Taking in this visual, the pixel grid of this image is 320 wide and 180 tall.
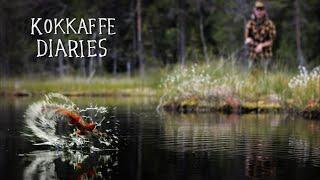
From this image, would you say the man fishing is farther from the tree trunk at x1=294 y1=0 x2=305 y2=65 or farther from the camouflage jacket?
the tree trunk at x1=294 y1=0 x2=305 y2=65

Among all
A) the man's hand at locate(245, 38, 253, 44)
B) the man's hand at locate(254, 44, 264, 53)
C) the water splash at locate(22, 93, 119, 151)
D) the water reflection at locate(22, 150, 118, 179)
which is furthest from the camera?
the man's hand at locate(254, 44, 264, 53)

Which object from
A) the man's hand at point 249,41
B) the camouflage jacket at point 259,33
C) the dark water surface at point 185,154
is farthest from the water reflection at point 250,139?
the camouflage jacket at point 259,33

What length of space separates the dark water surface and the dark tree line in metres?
33.7

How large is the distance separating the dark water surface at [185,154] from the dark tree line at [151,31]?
110ft

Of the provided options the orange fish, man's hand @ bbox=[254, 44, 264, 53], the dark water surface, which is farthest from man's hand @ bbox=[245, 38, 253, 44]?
the orange fish

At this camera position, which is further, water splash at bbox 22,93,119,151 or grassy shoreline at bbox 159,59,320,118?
grassy shoreline at bbox 159,59,320,118

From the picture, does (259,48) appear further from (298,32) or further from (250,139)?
(298,32)

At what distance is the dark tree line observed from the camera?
5456cm

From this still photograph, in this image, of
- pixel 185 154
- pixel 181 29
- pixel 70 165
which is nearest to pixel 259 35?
pixel 185 154

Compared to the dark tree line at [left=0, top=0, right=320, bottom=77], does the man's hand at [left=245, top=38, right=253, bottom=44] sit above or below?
below

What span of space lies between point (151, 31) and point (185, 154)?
45.2 metres

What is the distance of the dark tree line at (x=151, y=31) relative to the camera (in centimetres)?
5456

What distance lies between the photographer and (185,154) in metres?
14.1

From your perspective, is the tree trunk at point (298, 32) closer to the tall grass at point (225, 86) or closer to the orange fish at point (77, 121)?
the tall grass at point (225, 86)
